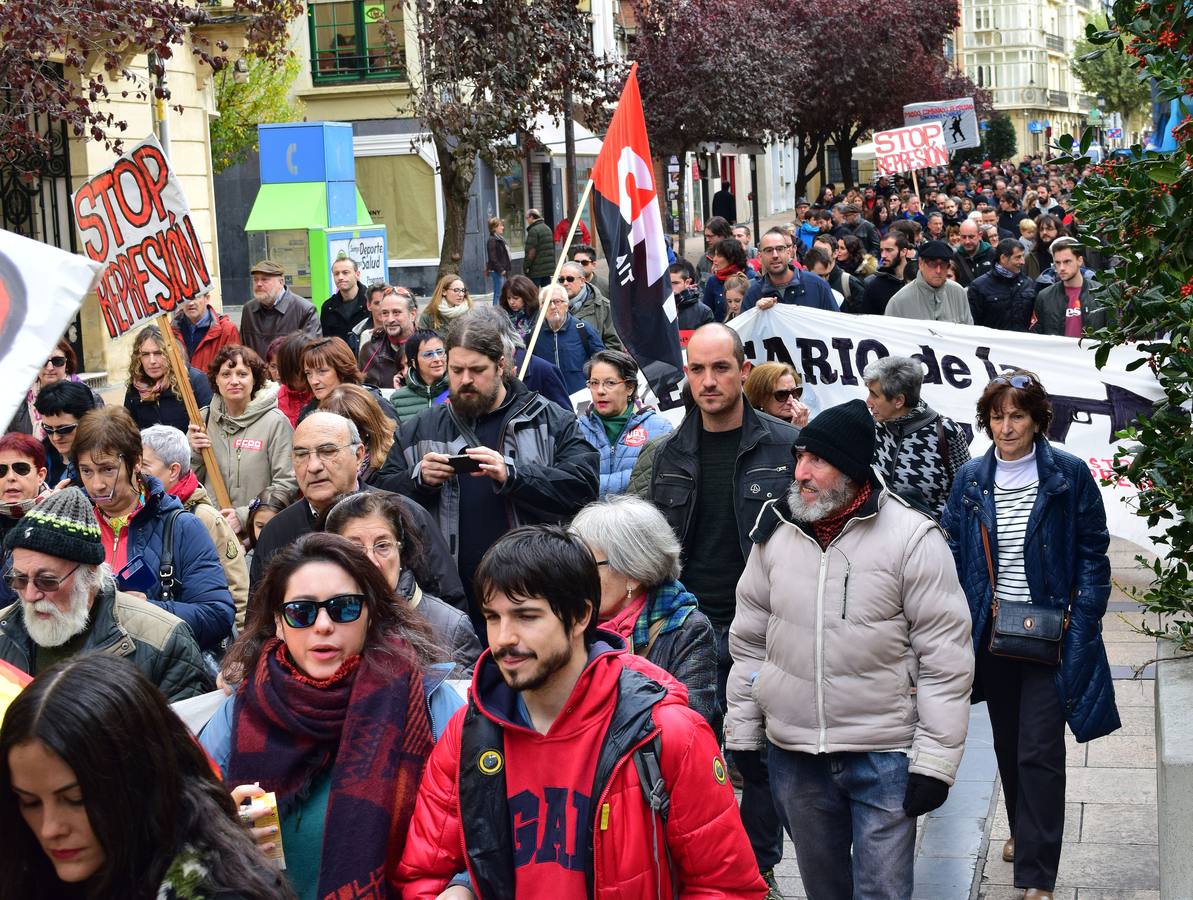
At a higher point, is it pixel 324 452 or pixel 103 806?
pixel 324 452

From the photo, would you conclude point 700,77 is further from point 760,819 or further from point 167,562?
point 167,562

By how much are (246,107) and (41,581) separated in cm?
2794

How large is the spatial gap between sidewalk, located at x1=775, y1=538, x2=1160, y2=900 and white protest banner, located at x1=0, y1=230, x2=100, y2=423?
349 centimetres

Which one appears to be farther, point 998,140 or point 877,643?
point 998,140

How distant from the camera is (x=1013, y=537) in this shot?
581 centimetres

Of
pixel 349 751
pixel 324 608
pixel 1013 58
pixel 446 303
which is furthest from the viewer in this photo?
pixel 1013 58

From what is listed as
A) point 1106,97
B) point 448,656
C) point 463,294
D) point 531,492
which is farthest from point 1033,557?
point 1106,97

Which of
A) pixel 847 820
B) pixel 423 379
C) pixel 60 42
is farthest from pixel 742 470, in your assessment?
pixel 60 42

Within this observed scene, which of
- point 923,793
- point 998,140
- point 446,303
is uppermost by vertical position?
point 998,140

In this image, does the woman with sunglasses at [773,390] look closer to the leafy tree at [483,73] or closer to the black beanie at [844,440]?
the black beanie at [844,440]

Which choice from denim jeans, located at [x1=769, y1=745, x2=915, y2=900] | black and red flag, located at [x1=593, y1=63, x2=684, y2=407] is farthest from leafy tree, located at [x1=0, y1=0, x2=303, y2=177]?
denim jeans, located at [x1=769, y1=745, x2=915, y2=900]

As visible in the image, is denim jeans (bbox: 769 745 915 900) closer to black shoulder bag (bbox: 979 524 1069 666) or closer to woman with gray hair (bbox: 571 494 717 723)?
woman with gray hair (bbox: 571 494 717 723)

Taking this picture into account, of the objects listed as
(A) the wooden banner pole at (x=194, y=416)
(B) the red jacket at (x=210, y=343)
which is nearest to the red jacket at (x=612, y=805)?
(A) the wooden banner pole at (x=194, y=416)

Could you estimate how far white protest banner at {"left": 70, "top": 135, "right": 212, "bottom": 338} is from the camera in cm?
847
